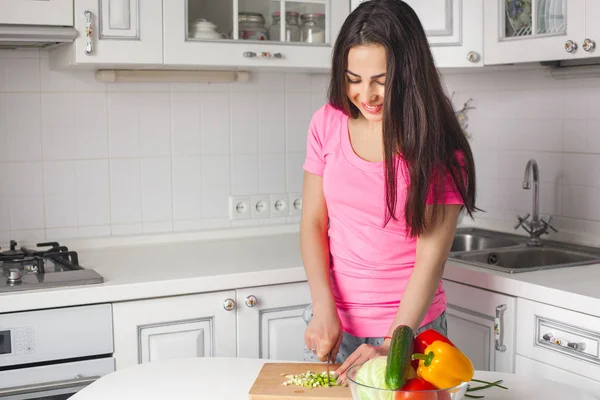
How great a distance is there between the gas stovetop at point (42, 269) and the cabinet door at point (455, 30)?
125 centimetres

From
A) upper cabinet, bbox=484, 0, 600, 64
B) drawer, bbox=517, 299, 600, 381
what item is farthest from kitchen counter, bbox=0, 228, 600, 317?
upper cabinet, bbox=484, 0, 600, 64

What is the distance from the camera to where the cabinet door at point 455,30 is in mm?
2574

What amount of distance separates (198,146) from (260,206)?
322 millimetres

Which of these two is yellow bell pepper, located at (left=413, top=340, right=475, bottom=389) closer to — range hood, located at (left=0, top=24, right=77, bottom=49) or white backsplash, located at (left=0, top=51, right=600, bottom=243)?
range hood, located at (left=0, top=24, right=77, bottom=49)

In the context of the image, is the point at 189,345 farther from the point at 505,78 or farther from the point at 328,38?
the point at 505,78

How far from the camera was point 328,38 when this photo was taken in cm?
274

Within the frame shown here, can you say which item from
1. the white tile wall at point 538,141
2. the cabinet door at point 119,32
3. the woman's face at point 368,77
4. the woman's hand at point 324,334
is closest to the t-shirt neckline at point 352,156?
the woman's face at point 368,77

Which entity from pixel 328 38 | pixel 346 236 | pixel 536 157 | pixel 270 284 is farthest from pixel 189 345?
pixel 536 157

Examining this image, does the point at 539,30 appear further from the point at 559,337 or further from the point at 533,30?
the point at 559,337

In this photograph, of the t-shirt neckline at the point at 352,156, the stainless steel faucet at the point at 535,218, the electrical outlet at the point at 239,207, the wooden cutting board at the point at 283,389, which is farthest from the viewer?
the electrical outlet at the point at 239,207

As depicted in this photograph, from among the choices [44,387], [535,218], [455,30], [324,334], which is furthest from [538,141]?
[44,387]

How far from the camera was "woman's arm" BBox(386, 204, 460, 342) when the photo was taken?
1.67m

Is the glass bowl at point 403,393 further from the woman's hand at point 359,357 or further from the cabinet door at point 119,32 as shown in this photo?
the cabinet door at point 119,32

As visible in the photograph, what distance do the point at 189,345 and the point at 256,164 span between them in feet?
2.93
